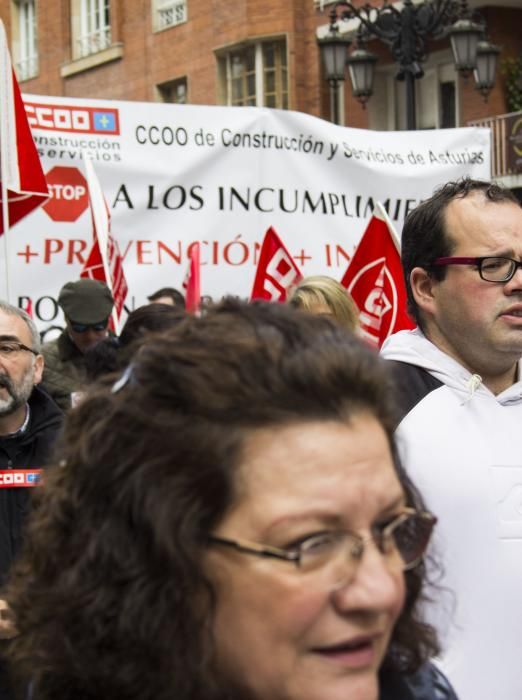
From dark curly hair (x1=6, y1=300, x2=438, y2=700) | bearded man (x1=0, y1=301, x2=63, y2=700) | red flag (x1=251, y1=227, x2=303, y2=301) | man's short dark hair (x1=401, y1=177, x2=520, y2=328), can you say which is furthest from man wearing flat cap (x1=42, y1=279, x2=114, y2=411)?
dark curly hair (x1=6, y1=300, x2=438, y2=700)

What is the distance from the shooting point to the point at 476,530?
2670 mm

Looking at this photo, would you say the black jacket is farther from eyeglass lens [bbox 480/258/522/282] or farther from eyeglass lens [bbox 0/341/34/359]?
eyeglass lens [bbox 480/258/522/282]

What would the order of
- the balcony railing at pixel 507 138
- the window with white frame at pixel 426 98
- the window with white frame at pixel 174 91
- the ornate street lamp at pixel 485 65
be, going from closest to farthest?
the ornate street lamp at pixel 485 65, the balcony railing at pixel 507 138, the window with white frame at pixel 426 98, the window with white frame at pixel 174 91

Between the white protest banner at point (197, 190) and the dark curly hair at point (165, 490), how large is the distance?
5964 mm

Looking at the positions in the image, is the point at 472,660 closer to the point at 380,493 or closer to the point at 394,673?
the point at 394,673

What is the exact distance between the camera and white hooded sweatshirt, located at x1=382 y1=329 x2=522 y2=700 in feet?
8.61

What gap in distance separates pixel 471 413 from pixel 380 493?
Answer: 1370 millimetres

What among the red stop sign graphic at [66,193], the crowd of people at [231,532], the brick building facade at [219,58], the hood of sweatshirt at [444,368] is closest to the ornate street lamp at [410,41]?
the red stop sign graphic at [66,193]

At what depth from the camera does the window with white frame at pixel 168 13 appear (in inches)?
933

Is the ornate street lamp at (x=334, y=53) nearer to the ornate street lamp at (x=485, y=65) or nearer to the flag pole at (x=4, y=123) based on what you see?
the ornate street lamp at (x=485, y=65)

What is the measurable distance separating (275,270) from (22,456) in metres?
2.70

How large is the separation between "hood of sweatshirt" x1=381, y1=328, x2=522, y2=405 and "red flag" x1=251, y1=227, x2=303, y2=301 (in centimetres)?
341

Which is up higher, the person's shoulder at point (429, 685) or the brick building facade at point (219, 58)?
the brick building facade at point (219, 58)

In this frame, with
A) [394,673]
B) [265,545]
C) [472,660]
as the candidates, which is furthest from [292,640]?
[472,660]
